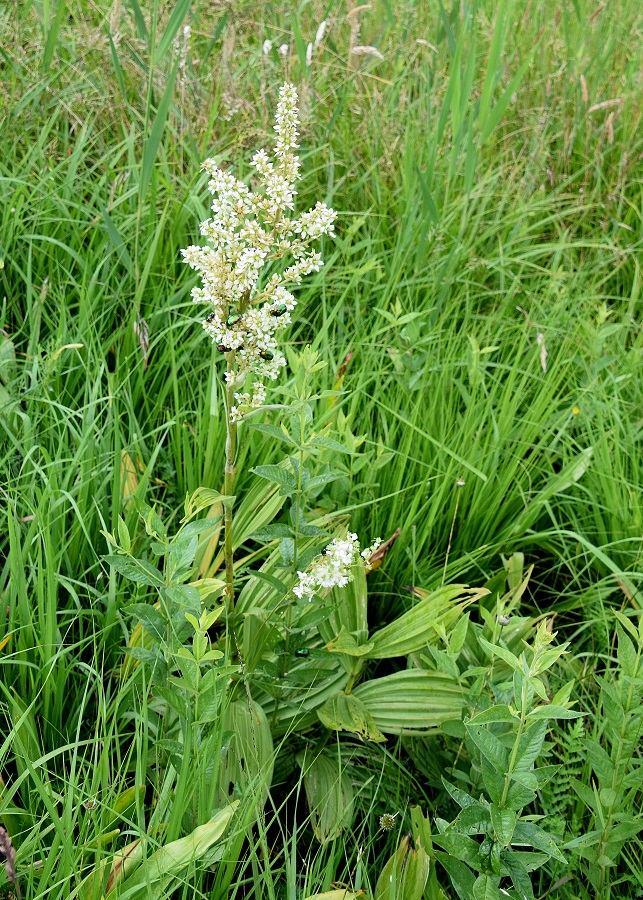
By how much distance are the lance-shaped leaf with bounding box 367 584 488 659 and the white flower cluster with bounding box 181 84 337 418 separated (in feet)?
1.64

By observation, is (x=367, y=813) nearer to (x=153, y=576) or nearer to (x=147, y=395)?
(x=153, y=576)

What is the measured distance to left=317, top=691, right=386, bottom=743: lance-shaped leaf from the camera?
130 centimetres

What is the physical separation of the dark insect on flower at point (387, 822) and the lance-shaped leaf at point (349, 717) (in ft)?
0.36

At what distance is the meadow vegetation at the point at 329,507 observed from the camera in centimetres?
115

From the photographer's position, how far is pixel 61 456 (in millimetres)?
1741

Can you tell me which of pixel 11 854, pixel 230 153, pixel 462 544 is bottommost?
pixel 462 544

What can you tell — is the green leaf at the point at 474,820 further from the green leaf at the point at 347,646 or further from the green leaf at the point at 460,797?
the green leaf at the point at 347,646

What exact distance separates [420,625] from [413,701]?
5.3 inches

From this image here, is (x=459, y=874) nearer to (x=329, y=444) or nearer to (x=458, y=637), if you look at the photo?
(x=458, y=637)

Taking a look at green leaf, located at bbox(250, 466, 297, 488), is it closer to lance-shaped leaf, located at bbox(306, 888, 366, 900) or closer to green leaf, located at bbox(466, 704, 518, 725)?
green leaf, located at bbox(466, 704, 518, 725)

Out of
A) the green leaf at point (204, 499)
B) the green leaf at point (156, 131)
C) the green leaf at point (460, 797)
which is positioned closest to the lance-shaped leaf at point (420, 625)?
the green leaf at point (460, 797)

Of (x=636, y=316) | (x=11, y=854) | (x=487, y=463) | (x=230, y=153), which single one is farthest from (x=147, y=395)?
(x=636, y=316)

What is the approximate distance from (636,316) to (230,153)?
1.46 m

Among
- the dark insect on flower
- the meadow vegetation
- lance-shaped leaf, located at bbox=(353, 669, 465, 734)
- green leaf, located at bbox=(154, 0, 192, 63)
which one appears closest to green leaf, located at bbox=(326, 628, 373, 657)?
the meadow vegetation
